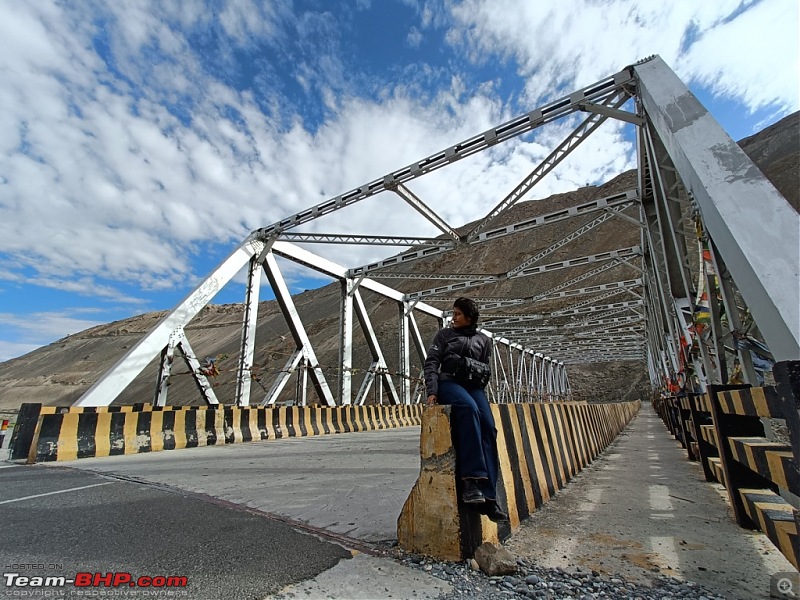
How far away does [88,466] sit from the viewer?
5.46 m

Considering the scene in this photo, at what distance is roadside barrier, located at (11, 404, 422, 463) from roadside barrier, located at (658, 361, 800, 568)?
7.94 m

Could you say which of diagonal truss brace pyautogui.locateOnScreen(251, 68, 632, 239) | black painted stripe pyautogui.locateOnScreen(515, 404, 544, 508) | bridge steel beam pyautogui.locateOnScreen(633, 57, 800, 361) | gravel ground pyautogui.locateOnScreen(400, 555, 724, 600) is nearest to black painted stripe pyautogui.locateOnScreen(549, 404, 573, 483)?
black painted stripe pyautogui.locateOnScreen(515, 404, 544, 508)

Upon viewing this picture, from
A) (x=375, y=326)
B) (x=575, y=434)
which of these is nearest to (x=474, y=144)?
(x=575, y=434)

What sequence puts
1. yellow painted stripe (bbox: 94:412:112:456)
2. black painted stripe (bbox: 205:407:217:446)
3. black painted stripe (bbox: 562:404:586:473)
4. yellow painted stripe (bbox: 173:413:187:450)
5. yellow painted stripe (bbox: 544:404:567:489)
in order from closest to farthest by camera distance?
1. yellow painted stripe (bbox: 544:404:567:489)
2. black painted stripe (bbox: 562:404:586:473)
3. yellow painted stripe (bbox: 94:412:112:456)
4. yellow painted stripe (bbox: 173:413:187:450)
5. black painted stripe (bbox: 205:407:217:446)

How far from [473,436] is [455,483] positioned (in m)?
0.26

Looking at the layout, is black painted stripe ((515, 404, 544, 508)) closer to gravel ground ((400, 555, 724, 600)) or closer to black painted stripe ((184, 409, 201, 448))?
gravel ground ((400, 555, 724, 600))

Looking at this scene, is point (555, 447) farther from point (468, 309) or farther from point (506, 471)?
point (468, 309)

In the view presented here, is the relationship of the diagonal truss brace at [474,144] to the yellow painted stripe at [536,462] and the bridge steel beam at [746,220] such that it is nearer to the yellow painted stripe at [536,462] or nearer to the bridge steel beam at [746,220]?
the bridge steel beam at [746,220]

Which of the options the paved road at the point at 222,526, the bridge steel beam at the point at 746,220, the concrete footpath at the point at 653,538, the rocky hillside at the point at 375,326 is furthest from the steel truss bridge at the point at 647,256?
the rocky hillside at the point at 375,326

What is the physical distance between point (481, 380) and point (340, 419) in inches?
409

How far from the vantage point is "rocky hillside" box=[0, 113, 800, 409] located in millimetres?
44438

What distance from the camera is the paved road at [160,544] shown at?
6.21 feet

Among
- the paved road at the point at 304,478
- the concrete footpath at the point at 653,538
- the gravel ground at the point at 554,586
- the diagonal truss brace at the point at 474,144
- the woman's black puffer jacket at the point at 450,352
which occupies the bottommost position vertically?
the concrete footpath at the point at 653,538

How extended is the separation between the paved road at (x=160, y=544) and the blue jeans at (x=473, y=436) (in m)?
0.82
